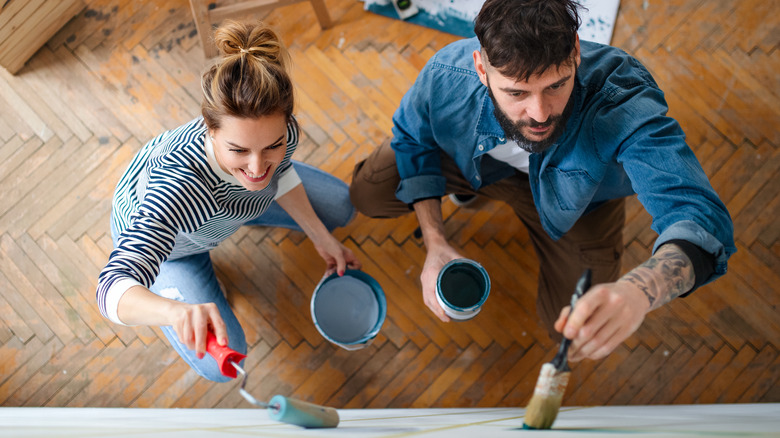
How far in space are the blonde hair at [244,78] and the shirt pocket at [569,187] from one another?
0.76 metres

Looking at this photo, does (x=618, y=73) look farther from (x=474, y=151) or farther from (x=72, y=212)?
(x=72, y=212)

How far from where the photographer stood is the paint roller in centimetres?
77

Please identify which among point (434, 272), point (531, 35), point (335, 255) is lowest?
point (335, 255)

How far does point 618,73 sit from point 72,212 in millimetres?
2165

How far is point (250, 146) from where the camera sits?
136cm

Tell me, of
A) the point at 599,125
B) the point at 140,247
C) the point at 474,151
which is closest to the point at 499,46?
the point at 599,125

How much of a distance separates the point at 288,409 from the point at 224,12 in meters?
2.03

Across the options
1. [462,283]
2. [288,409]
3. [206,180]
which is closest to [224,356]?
[288,409]

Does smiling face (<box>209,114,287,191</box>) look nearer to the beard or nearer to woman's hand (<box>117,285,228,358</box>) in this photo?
woman's hand (<box>117,285,228,358</box>)

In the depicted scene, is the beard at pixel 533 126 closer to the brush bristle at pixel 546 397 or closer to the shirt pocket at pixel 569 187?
the shirt pocket at pixel 569 187

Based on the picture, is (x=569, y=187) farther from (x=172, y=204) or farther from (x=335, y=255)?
(x=172, y=204)

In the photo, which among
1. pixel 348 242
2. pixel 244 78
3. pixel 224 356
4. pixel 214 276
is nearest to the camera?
pixel 224 356

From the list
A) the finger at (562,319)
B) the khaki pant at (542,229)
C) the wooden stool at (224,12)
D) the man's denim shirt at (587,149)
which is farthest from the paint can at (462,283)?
the wooden stool at (224,12)

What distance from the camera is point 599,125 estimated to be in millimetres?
1360
